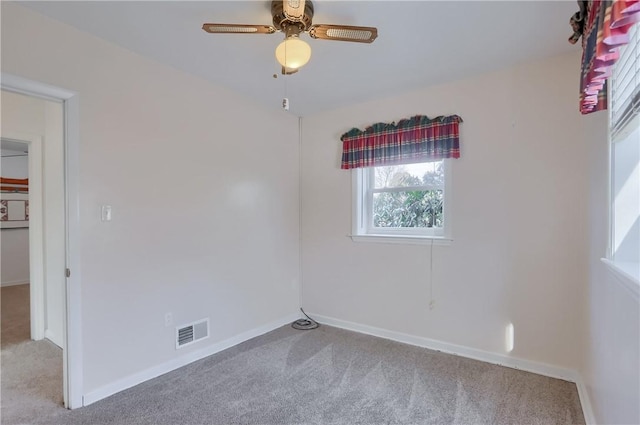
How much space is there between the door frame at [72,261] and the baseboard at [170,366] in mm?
106

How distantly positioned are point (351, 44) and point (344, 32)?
643 mm

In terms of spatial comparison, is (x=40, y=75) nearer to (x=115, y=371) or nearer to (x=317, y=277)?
(x=115, y=371)

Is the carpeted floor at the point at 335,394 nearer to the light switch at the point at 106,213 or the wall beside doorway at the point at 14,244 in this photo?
the light switch at the point at 106,213

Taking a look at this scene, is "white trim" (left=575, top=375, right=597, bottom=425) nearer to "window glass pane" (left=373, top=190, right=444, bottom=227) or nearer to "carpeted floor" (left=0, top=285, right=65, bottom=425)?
"window glass pane" (left=373, top=190, right=444, bottom=227)

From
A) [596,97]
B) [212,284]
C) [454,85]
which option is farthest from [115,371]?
[454,85]

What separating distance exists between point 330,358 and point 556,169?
2.35m

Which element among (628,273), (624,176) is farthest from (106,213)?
(624,176)

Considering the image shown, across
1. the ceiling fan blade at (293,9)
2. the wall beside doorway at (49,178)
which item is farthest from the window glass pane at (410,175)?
the wall beside doorway at (49,178)

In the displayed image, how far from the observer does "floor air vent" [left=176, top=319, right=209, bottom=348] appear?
8.66 ft

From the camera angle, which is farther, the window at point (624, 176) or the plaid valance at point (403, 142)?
the plaid valance at point (403, 142)

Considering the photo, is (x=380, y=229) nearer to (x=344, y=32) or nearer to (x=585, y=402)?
(x=585, y=402)

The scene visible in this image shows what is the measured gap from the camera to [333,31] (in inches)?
64.4

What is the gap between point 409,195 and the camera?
10.5 feet

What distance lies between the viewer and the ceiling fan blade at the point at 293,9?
164 centimetres
